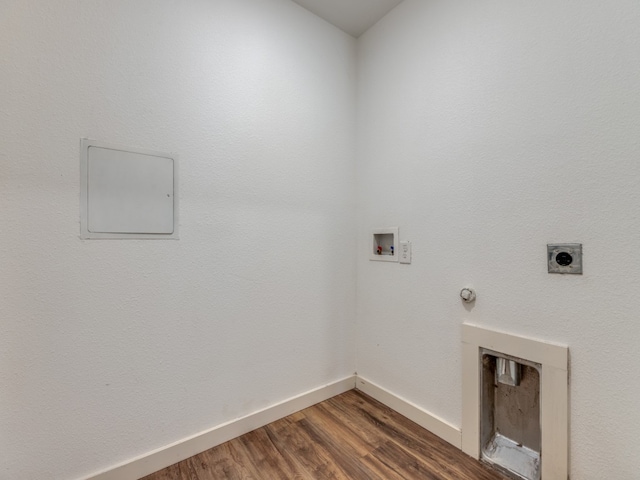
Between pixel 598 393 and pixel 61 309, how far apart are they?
82.8 inches

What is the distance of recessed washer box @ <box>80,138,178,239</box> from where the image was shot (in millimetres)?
1196

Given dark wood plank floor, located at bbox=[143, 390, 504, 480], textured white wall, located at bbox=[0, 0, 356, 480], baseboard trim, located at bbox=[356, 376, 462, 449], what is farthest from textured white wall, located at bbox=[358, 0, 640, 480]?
textured white wall, located at bbox=[0, 0, 356, 480]

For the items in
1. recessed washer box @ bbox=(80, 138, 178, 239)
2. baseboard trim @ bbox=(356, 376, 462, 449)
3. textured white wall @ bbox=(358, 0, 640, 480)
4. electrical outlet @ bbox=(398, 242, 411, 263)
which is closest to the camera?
textured white wall @ bbox=(358, 0, 640, 480)

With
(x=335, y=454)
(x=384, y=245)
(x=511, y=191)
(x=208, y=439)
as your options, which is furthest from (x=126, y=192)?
(x=511, y=191)

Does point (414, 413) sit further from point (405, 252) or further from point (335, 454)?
point (405, 252)

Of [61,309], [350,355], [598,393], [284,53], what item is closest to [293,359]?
[350,355]

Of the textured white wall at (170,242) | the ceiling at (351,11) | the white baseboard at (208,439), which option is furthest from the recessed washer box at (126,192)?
the ceiling at (351,11)

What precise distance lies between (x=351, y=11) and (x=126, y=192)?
175 centimetres

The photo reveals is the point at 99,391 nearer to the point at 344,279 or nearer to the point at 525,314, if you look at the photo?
the point at 344,279

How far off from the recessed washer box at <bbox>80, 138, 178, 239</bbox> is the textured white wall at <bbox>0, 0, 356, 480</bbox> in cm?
4

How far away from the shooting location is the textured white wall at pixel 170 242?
1101 mm

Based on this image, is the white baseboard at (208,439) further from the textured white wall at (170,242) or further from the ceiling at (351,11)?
the ceiling at (351,11)

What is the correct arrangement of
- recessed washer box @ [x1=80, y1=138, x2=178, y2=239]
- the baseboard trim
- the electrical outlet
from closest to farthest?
recessed washer box @ [x1=80, y1=138, x2=178, y2=239] → the baseboard trim → the electrical outlet

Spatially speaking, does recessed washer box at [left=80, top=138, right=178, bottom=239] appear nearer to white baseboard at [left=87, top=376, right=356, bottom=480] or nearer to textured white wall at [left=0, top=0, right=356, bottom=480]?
textured white wall at [left=0, top=0, right=356, bottom=480]
